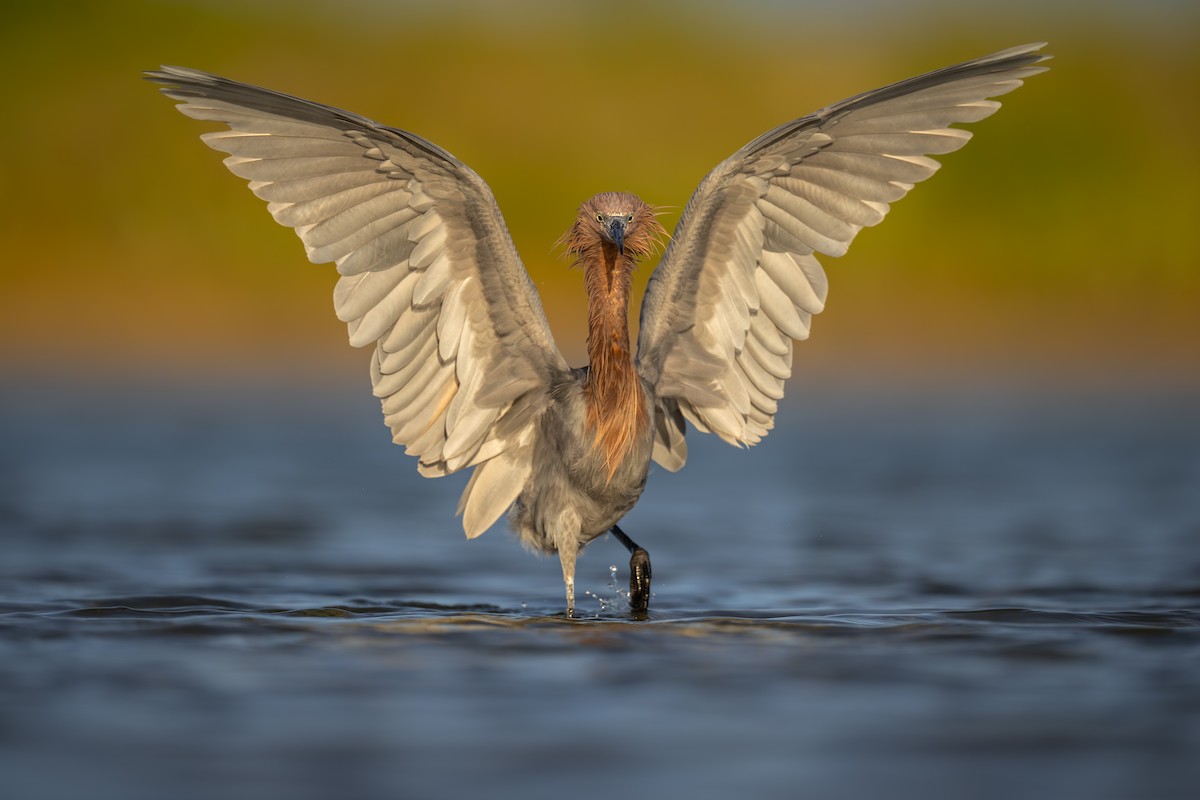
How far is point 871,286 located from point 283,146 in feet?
62.6

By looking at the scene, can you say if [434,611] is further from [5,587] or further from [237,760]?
[237,760]

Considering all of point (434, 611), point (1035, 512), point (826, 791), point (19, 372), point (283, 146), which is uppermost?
point (19, 372)

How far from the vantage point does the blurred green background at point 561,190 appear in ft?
79.5

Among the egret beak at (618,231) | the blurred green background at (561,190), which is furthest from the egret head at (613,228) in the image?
the blurred green background at (561,190)

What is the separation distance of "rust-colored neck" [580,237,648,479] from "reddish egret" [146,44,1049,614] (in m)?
0.01

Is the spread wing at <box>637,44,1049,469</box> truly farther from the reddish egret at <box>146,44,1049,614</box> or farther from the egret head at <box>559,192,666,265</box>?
the egret head at <box>559,192,666,265</box>

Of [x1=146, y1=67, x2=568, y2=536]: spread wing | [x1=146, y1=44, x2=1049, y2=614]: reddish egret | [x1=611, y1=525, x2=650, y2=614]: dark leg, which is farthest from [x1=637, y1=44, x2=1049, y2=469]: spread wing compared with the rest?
[x1=611, y1=525, x2=650, y2=614]: dark leg

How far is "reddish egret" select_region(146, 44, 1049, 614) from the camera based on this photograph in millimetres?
8297

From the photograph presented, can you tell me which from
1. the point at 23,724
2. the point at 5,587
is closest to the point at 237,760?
the point at 23,724

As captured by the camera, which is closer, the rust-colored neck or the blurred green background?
the rust-colored neck

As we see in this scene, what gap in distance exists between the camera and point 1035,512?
512 inches

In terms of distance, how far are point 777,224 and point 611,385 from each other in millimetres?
1274

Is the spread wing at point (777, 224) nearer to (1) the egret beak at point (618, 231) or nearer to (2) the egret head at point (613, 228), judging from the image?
(2) the egret head at point (613, 228)

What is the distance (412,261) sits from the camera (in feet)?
27.5
